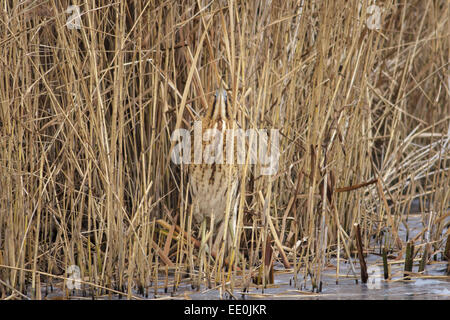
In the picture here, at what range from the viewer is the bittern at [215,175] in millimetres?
3035

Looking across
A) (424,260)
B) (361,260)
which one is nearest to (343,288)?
(361,260)

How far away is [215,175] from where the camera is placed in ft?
10.2

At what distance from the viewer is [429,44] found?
15.6 feet

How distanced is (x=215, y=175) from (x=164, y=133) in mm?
290

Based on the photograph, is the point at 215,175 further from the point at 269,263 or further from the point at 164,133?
the point at 269,263

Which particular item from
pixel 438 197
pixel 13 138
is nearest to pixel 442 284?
pixel 438 197

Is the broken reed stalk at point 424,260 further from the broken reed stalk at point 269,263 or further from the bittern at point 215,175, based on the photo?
the bittern at point 215,175

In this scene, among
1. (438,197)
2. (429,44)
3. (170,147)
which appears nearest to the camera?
(170,147)

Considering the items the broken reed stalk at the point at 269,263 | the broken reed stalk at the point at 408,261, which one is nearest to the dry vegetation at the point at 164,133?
the broken reed stalk at the point at 269,263

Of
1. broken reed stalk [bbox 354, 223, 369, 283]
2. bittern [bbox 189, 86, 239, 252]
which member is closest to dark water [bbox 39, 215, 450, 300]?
broken reed stalk [bbox 354, 223, 369, 283]

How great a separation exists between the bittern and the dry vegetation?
7cm

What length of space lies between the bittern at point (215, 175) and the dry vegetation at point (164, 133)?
2.9 inches

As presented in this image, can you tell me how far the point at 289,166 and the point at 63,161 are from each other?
3.28 feet
